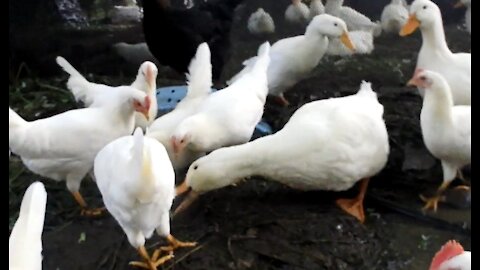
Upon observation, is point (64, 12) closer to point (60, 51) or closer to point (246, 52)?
point (60, 51)

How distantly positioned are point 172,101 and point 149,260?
1.22 metres

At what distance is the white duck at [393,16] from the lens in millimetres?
3900

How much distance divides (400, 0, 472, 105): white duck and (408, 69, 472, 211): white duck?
237mm

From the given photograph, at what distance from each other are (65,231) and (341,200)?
3.04 ft

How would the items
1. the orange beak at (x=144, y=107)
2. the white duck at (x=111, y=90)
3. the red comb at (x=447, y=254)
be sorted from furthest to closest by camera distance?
the white duck at (x=111, y=90), the orange beak at (x=144, y=107), the red comb at (x=447, y=254)

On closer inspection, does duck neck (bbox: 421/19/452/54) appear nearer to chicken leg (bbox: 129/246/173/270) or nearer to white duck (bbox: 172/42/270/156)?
white duck (bbox: 172/42/270/156)

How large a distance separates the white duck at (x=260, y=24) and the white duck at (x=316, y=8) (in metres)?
0.27

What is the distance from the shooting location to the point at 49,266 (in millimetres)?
1995

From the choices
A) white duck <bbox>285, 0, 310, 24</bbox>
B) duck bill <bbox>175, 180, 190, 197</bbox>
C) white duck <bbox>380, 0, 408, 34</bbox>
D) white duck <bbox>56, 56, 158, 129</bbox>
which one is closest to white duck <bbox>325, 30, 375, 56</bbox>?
white duck <bbox>380, 0, 408, 34</bbox>

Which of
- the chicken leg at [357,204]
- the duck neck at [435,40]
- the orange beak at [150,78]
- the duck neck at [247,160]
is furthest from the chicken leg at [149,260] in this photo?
the duck neck at [435,40]

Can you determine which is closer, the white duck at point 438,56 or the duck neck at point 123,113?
the duck neck at point 123,113

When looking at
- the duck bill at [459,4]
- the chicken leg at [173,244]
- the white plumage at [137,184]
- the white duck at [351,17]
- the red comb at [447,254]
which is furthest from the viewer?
the white duck at [351,17]

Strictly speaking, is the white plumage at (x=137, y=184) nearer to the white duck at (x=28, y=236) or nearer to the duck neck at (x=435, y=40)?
the white duck at (x=28, y=236)
